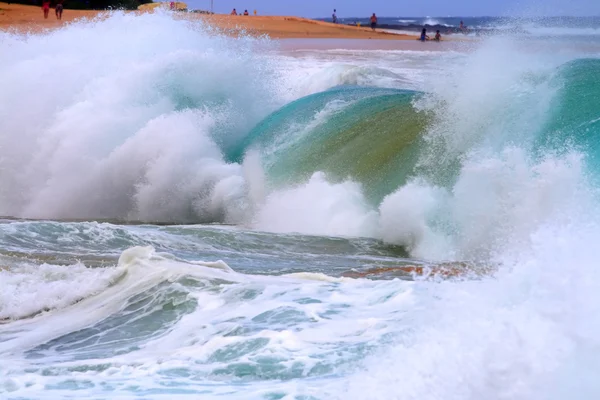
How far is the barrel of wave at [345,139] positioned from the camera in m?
9.64

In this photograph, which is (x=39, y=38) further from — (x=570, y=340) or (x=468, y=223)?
(x=570, y=340)

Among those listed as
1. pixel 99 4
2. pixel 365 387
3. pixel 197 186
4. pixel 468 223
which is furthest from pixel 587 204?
pixel 99 4

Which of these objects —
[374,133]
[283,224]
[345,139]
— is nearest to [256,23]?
[345,139]

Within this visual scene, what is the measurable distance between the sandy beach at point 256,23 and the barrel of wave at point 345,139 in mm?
20377

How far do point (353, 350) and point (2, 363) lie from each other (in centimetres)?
171

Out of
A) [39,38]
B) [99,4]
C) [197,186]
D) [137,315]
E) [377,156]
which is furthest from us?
[99,4]

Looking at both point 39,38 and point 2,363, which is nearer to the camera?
point 2,363

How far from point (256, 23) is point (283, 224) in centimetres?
3354

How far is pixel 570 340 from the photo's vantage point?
425cm

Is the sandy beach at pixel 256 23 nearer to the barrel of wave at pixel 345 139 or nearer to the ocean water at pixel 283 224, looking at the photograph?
the ocean water at pixel 283 224

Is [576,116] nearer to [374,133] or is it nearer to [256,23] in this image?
[374,133]

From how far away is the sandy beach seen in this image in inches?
1340

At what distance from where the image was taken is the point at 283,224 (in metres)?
9.52

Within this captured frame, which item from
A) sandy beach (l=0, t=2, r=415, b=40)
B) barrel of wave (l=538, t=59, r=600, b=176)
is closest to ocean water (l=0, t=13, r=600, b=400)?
barrel of wave (l=538, t=59, r=600, b=176)
